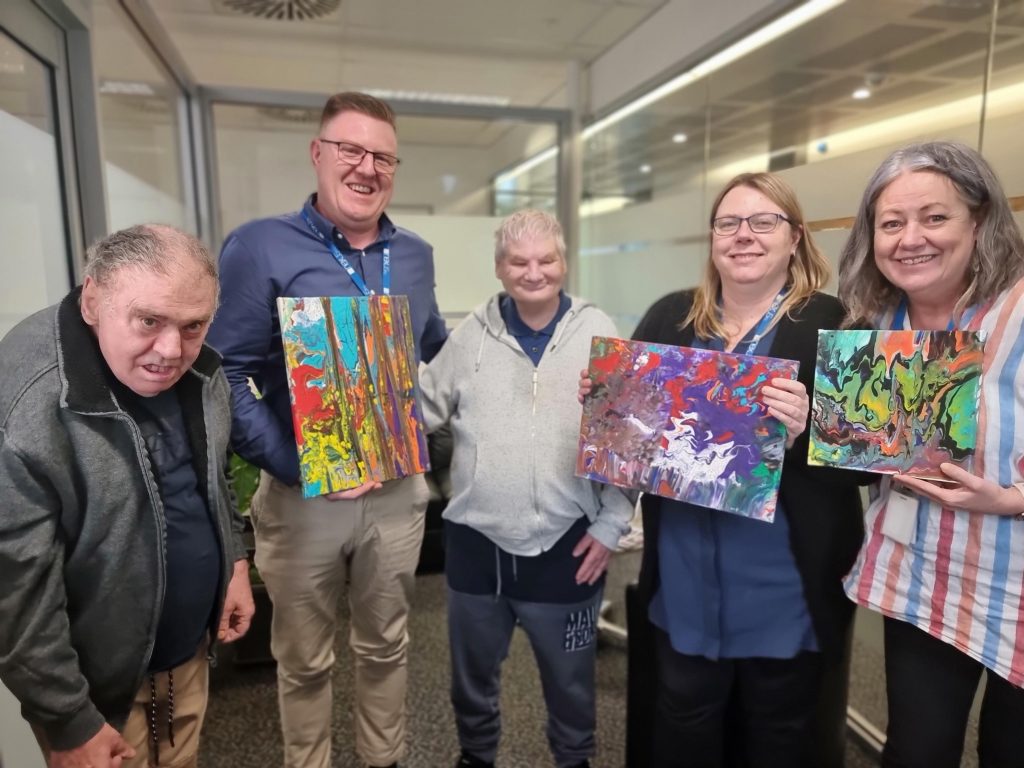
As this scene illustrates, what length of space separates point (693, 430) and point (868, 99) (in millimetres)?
1592

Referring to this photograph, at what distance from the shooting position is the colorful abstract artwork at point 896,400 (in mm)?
1076

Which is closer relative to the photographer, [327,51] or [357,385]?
[357,385]

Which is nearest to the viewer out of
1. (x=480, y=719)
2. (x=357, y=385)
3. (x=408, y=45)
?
(x=357, y=385)

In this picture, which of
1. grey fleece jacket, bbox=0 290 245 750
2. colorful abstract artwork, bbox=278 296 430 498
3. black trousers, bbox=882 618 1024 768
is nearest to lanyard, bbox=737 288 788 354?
black trousers, bbox=882 618 1024 768

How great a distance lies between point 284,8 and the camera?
10.9ft

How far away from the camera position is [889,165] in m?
1.16

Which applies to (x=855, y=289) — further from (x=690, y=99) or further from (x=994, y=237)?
(x=690, y=99)

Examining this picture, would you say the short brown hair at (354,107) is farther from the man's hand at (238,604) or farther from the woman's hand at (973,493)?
the woman's hand at (973,493)

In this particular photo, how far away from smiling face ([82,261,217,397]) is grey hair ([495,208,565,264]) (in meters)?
0.69

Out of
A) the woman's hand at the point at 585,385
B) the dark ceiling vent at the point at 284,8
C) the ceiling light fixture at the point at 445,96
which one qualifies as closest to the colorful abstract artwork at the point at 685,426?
the woman's hand at the point at 585,385

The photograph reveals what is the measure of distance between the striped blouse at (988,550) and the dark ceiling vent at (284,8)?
340cm

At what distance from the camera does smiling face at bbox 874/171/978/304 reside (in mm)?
1102

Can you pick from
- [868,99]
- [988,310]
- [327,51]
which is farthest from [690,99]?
[988,310]

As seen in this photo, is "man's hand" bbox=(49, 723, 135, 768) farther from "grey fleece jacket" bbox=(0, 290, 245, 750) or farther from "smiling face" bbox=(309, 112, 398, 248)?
"smiling face" bbox=(309, 112, 398, 248)
